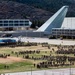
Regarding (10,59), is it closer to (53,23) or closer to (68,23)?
(53,23)

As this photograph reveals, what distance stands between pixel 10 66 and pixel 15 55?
723 inches

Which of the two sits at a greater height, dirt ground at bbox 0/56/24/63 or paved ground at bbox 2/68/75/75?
paved ground at bbox 2/68/75/75

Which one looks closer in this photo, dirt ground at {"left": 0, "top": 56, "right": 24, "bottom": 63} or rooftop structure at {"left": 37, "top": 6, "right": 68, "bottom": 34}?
dirt ground at {"left": 0, "top": 56, "right": 24, "bottom": 63}

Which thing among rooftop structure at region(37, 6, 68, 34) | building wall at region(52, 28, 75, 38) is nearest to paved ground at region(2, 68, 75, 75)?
building wall at region(52, 28, 75, 38)

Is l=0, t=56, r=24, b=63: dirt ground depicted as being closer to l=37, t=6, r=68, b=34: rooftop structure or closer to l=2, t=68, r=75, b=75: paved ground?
l=2, t=68, r=75, b=75: paved ground

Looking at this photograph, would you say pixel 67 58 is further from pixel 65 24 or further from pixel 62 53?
pixel 65 24

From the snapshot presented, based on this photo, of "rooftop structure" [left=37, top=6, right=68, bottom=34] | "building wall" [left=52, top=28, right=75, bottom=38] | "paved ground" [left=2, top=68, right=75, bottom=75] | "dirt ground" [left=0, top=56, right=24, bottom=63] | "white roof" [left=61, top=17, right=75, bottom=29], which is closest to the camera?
"paved ground" [left=2, top=68, right=75, bottom=75]

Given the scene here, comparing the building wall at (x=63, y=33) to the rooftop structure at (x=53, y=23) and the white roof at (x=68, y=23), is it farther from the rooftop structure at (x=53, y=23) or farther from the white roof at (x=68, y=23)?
the white roof at (x=68, y=23)

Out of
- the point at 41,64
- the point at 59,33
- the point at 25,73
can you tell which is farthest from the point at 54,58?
the point at 59,33

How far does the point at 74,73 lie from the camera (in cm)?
6612

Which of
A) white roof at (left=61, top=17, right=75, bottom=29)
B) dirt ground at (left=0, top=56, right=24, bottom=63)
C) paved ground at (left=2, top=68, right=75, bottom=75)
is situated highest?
paved ground at (left=2, top=68, right=75, bottom=75)

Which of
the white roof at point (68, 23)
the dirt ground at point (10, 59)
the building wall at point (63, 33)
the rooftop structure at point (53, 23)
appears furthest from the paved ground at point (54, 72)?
the white roof at point (68, 23)

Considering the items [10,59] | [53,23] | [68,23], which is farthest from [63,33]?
[10,59]

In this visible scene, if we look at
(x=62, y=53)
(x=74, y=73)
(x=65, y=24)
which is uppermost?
(x=74, y=73)
